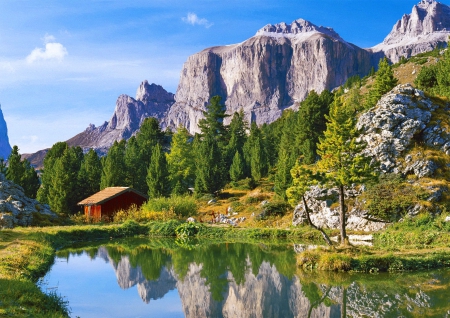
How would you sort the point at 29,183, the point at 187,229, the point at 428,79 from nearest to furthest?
the point at 187,229, the point at 428,79, the point at 29,183

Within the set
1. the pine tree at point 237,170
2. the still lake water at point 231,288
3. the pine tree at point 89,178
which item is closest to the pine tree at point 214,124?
the pine tree at point 237,170

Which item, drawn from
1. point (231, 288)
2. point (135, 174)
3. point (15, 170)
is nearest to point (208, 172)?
point (135, 174)

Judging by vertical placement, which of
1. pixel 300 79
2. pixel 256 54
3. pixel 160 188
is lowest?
pixel 160 188

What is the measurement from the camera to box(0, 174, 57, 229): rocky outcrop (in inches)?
1282

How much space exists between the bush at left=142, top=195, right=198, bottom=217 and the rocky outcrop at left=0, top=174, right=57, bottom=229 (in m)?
8.81

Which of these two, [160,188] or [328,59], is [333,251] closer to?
[160,188]

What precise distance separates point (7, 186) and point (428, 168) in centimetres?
3378

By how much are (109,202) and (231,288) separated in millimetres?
29788

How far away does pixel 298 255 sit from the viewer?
2119cm

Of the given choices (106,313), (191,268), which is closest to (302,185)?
(191,268)

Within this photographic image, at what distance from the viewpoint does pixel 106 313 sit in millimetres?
12922

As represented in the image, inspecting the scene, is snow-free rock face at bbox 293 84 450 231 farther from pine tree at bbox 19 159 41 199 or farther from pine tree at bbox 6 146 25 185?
pine tree at bbox 6 146 25 185

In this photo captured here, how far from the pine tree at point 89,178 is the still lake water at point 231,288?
2878 centimetres

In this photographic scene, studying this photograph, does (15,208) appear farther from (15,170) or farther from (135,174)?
(135,174)
